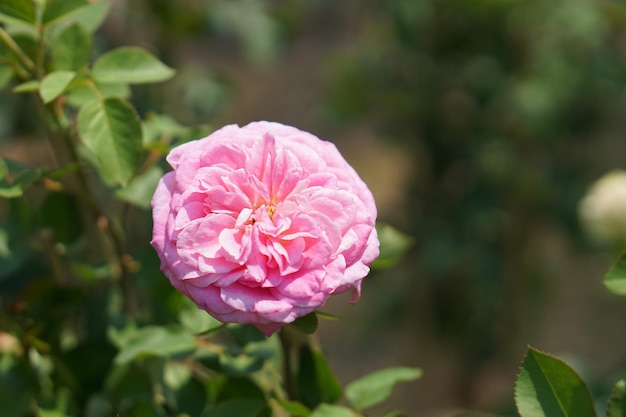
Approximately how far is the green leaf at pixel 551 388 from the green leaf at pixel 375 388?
5.5 inches

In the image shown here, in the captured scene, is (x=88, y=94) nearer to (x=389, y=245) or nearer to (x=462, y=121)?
(x=389, y=245)

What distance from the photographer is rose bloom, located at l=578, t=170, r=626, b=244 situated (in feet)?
4.84

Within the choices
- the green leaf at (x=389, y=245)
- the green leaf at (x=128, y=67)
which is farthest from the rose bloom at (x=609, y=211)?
the green leaf at (x=128, y=67)

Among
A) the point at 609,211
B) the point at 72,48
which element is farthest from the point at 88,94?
the point at 609,211

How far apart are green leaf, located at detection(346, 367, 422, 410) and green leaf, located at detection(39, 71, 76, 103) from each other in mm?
358

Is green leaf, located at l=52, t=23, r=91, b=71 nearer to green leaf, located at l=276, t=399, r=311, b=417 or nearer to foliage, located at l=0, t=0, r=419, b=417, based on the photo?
foliage, located at l=0, t=0, r=419, b=417

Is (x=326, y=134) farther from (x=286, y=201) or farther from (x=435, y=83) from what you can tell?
(x=286, y=201)

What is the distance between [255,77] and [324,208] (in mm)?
3770

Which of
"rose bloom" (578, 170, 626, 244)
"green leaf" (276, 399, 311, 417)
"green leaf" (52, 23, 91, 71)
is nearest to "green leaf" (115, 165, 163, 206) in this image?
"green leaf" (52, 23, 91, 71)

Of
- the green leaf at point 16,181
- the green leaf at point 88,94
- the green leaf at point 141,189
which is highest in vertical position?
the green leaf at point 88,94

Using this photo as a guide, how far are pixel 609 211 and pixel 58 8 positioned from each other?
105cm

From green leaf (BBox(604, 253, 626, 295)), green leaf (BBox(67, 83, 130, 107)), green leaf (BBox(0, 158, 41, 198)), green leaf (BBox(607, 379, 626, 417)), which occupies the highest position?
green leaf (BBox(67, 83, 130, 107))

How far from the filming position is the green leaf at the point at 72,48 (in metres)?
0.74

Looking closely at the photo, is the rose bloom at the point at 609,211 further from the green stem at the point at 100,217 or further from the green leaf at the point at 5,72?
the green leaf at the point at 5,72
